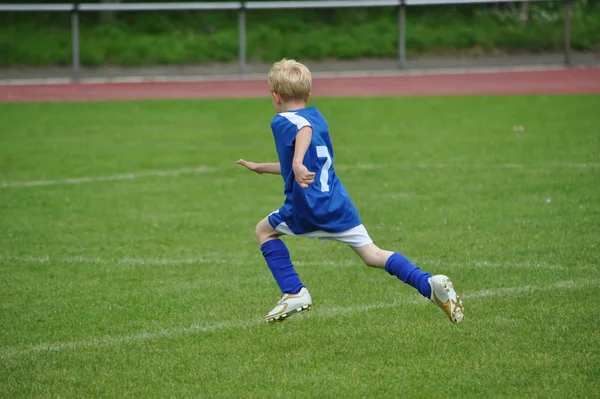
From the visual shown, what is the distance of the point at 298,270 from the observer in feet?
24.5

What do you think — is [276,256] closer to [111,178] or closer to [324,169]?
[324,169]

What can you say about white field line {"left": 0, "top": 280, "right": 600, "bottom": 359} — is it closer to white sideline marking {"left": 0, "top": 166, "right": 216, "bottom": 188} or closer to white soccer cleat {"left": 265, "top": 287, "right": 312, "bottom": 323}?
white soccer cleat {"left": 265, "top": 287, "right": 312, "bottom": 323}

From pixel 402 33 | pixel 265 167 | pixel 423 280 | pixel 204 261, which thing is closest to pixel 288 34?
pixel 402 33

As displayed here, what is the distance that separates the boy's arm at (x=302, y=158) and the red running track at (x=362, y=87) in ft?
51.7

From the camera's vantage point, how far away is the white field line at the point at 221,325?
224 inches

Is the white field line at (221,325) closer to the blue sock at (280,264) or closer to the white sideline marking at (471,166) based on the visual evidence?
the blue sock at (280,264)

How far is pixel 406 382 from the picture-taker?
4949 mm

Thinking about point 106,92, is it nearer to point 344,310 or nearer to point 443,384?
point 344,310

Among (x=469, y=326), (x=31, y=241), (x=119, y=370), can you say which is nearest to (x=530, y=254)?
(x=469, y=326)

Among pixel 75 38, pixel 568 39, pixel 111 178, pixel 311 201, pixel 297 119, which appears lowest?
pixel 111 178

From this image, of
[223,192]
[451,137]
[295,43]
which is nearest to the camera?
[223,192]

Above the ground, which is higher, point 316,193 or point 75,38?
point 75,38

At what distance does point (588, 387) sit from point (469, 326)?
116 centimetres

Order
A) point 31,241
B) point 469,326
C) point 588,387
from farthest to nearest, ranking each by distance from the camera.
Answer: point 31,241 → point 469,326 → point 588,387
